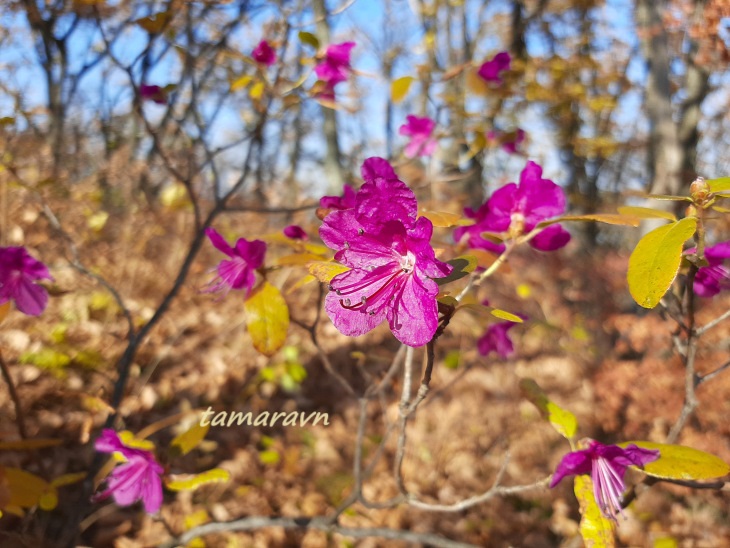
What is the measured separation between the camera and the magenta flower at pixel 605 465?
0.81 metres

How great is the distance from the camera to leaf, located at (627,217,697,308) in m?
0.66

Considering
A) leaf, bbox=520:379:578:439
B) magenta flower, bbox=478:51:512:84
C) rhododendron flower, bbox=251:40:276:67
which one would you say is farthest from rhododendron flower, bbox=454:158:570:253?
magenta flower, bbox=478:51:512:84

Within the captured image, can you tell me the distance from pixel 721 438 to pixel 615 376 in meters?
0.84

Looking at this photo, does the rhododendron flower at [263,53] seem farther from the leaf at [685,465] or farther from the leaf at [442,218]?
the leaf at [685,465]

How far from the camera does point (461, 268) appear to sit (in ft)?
2.18

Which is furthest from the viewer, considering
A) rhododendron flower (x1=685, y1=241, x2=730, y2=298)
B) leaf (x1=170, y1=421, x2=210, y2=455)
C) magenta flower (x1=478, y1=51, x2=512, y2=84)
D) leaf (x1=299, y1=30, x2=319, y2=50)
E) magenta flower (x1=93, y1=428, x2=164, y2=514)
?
magenta flower (x1=478, y1=51, x2=512, y2=84)

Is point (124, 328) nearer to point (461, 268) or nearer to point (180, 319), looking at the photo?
point (180, 319)

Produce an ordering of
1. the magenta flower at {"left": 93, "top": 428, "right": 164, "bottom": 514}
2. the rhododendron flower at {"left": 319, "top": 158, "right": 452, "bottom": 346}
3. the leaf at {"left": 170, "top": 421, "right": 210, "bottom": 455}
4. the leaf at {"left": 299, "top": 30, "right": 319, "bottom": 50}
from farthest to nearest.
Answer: the leaf at {"left": 299, "top": 30, "right": 319, "bottom": 50}, the leaf at {"left": 170, "top": 421, "right": 210, "bottom": 455}, the magenta flower at {"left": 93, "top": 428, "right": 164, "bottom": 514}, the rhododendron flower at {"left": 319, "top": 158, "right": 452, "bottom": 346}

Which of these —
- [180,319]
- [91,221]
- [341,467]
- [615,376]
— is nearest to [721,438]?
[615,376]

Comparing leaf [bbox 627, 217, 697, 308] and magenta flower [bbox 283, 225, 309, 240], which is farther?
magenta flower [bbox 283, 225, 309, 240]

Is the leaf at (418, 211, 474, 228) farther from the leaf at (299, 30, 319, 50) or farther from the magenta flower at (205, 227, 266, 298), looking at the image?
the leaf at (299, 30, 319, 50)

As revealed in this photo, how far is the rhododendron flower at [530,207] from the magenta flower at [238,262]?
0.44 m

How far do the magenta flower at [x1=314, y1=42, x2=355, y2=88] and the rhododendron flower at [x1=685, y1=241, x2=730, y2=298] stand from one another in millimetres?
1094

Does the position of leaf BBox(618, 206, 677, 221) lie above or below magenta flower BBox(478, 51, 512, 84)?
below
